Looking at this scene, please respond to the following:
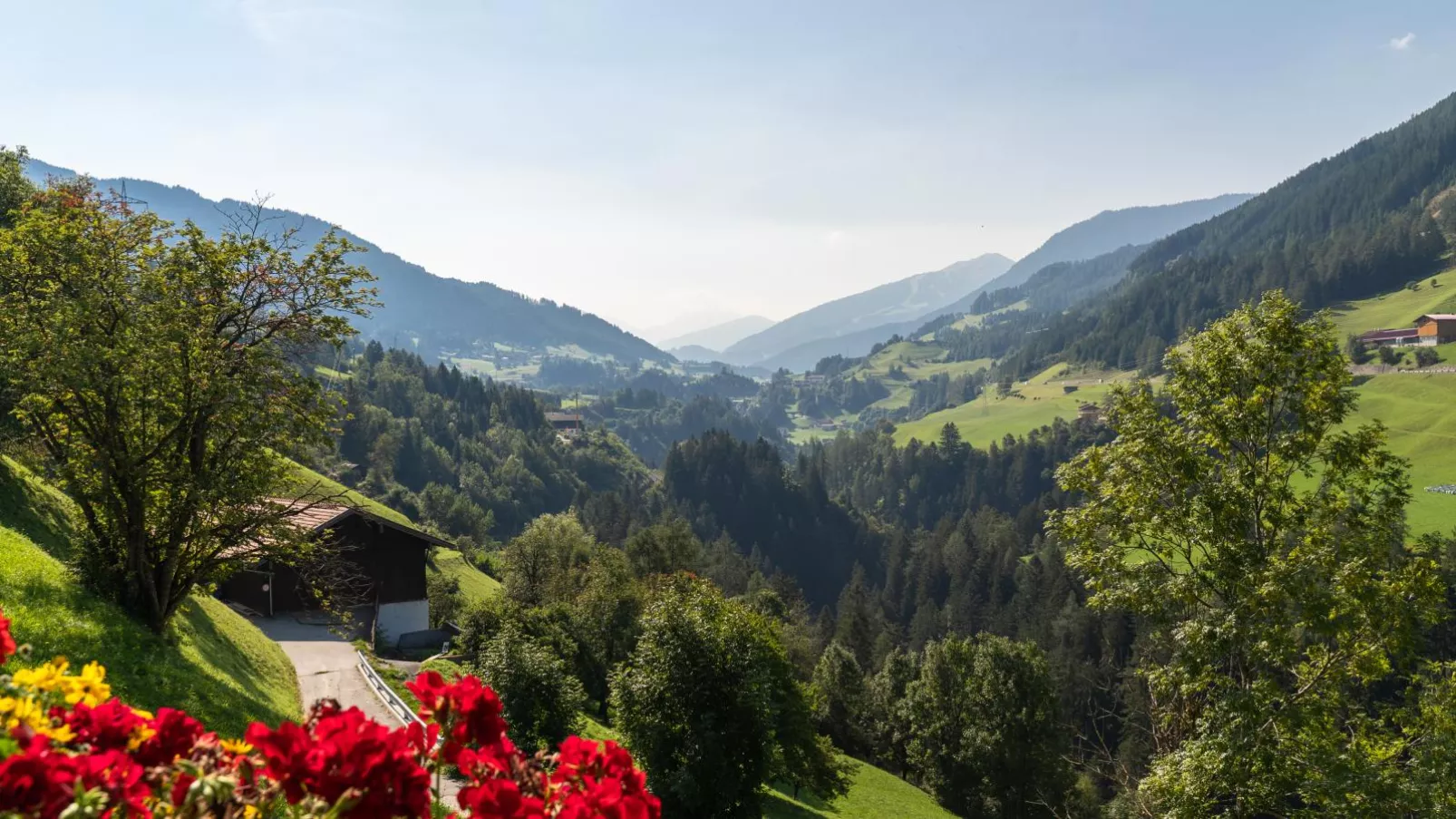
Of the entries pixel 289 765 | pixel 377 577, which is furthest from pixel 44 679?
pixel 377 577

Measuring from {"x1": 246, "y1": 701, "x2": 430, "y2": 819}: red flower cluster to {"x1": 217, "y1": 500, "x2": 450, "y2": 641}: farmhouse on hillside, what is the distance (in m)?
43.5

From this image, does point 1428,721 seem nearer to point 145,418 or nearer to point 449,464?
point 145,418

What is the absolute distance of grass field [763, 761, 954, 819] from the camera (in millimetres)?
36219

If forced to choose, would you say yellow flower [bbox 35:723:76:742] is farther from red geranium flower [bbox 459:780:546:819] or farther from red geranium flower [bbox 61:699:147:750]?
red geranium flower [bbox 459:780:546:819]

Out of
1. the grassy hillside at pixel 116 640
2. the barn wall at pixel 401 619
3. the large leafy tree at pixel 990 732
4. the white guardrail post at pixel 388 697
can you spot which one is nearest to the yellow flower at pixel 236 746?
the grassy hillside at pixel 116 640

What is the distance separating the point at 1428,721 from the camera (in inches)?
528

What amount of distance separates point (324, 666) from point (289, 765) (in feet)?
106

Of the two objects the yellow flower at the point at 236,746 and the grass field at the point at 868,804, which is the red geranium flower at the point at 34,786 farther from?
the grass field at the point at 868,804

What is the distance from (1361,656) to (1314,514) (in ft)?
8.76

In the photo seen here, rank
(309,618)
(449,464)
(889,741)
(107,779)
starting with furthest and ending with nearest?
1. (449,464)
2. (889,741)
3. (309,618)
4. (107,779)

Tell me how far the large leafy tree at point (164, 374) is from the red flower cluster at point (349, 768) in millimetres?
15633

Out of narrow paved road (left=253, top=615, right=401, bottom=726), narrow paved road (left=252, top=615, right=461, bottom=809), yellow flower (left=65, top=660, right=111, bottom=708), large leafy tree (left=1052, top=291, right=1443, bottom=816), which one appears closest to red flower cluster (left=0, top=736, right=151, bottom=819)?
yellow flower (left=65, top=660, right=111, bottom=708)

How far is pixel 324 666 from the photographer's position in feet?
103

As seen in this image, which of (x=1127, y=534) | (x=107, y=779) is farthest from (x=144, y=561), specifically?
(x=1127, y=534)
